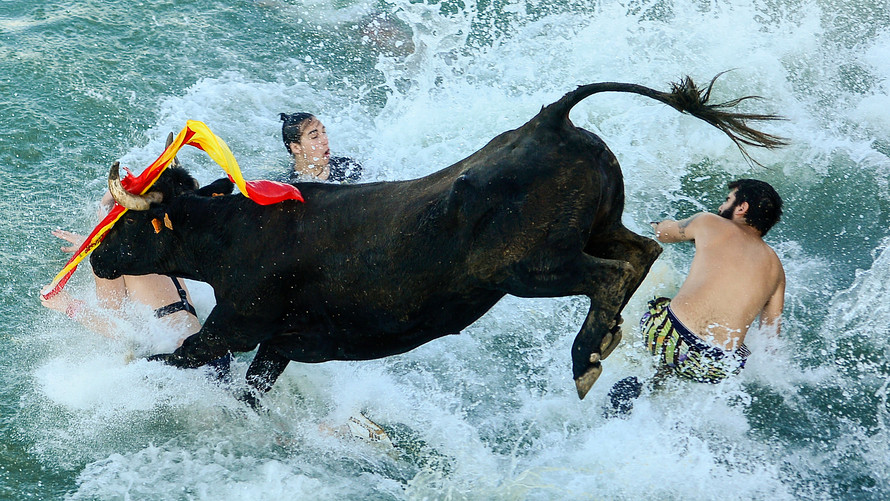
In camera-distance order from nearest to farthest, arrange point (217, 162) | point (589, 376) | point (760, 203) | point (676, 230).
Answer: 1. point (589, 376)
2. point (217, 162)
3. point (760, 203)
4. point (676, 230)

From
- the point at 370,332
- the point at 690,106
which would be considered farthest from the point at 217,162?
the point at 690,106

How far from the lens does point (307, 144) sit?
5.22 m

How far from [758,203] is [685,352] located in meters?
0.91

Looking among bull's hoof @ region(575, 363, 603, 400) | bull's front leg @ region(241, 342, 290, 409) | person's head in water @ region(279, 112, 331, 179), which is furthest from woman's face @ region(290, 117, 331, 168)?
bull's hoof @ region(575, 363, 603, 400)

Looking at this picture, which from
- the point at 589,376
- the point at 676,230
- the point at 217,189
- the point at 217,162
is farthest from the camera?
the point at 676,230

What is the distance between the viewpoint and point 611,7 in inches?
313

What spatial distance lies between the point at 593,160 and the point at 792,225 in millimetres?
3311

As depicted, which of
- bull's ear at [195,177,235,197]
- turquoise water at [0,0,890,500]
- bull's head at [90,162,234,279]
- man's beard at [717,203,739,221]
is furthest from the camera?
man's beard at [717,203,739,221]

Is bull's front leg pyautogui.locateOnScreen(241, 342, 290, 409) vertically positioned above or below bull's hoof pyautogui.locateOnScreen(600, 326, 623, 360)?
below

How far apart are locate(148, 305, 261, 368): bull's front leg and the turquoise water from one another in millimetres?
344

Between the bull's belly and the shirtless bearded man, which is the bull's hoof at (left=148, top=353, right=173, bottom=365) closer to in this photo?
the bull's belly

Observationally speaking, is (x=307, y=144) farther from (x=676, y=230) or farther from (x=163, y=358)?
(x=676, y=230)

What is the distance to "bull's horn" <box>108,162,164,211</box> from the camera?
3.32m

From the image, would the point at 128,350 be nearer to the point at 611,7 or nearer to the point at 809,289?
the point at 809,289
